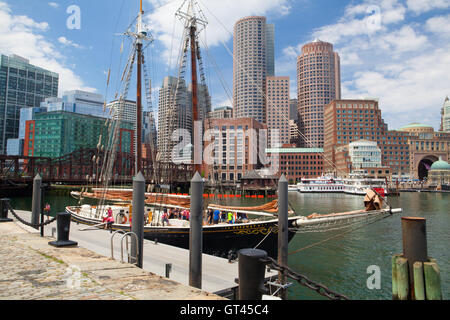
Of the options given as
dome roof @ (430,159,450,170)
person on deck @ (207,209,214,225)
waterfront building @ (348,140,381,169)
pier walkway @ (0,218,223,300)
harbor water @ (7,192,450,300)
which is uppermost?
waterfront building @ (348,140,381,169)

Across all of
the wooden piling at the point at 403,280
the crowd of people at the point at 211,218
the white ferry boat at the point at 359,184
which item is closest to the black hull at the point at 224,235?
the crowd of people at the point at 211,218

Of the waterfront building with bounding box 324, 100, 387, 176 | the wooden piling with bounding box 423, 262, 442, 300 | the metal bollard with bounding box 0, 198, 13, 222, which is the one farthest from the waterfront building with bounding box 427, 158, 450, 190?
the metal bollard with bounding box 0, 198, 13, 222

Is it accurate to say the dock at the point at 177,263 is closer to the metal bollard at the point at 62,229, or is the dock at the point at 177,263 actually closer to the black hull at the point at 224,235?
A: the metal bollard at the point at 62,229

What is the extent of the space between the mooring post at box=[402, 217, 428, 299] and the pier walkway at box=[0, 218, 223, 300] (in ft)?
13.7

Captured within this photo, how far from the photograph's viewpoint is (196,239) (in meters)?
9.16

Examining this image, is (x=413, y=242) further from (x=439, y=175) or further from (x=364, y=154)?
(x=439, y=175)

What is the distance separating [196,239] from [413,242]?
5.85 meters

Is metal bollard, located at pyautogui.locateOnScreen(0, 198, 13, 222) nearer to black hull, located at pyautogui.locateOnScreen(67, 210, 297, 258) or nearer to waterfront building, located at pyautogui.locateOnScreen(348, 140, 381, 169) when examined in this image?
black hull, located at pyautogui.locateOnScreen(67, 210, 297, 258)

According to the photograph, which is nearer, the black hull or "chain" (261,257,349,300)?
"chain" (261,257,349,300)

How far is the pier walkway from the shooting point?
5926 millimetres

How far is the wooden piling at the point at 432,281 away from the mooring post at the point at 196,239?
19.2 ft

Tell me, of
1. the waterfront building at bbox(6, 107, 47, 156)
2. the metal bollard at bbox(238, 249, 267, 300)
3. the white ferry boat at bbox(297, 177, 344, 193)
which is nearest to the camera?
the metal bollard at bbox(238, 249, 267, 300)
